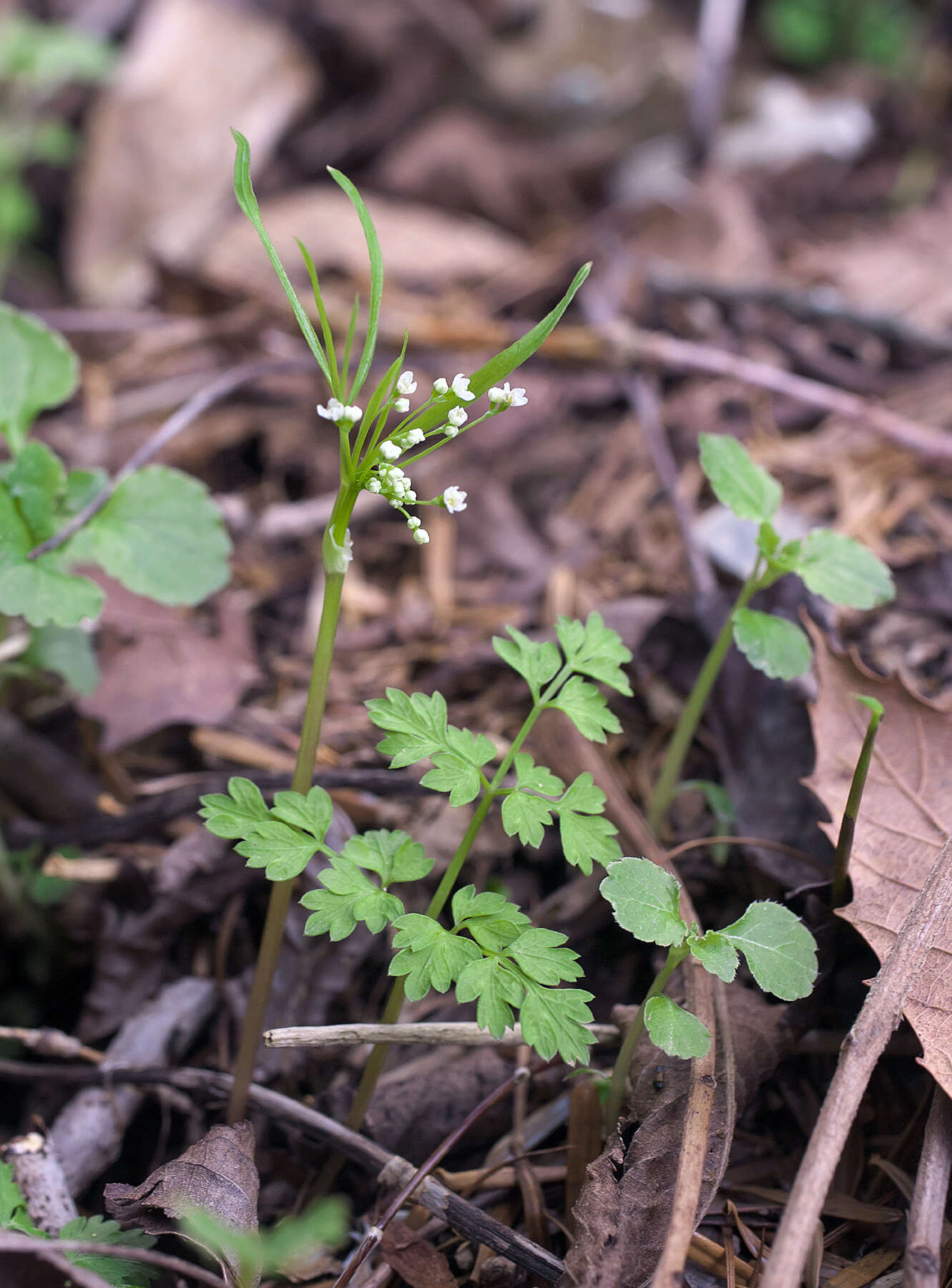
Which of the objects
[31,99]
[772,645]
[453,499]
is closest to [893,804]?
[772,645]

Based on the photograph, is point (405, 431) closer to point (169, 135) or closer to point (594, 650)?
point (594, 650)

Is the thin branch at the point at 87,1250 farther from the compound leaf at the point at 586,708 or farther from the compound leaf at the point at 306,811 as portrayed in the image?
the compound leaf at the point at 586,708

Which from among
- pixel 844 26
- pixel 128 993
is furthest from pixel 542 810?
pixel 844 26

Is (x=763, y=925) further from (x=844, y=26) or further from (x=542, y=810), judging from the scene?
(x=844, y=26)

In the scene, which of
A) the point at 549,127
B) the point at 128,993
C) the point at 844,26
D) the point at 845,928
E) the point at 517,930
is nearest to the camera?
the point at 517,930

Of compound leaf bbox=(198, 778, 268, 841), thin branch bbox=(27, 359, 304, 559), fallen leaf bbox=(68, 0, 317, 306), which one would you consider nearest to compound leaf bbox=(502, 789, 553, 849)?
compound leaf bbox=(198, 778, 268, 841)

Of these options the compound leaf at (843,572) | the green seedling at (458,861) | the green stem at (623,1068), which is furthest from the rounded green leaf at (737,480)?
the green stem at (623,1068)

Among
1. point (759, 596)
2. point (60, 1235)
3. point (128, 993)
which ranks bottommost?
point (128, 993)

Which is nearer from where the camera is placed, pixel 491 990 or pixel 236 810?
pixel 491 990
